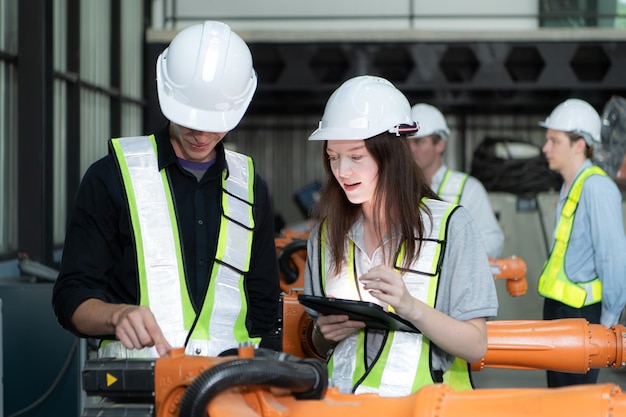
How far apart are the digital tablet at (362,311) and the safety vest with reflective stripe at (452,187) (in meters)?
3.99

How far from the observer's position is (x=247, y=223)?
300 cm

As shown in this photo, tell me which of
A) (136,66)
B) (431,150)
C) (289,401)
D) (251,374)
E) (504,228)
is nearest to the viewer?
(251,374)

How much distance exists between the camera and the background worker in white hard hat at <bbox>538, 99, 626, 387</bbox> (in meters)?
4.79

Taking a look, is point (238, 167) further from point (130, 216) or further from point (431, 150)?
point (431, 150)

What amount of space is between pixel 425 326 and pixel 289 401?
0.66 m

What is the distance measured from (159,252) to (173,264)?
0.06m

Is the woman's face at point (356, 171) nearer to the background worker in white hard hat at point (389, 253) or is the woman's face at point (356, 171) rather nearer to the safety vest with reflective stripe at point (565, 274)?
the background worker in white hard hat at point (389, 253)

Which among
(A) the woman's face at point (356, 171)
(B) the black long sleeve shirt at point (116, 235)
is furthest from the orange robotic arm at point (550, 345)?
(B) the black long sleeve shirt at point (116, 235)

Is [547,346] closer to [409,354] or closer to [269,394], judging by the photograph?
[409,354]

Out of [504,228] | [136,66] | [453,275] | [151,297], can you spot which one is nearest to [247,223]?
[151,297]

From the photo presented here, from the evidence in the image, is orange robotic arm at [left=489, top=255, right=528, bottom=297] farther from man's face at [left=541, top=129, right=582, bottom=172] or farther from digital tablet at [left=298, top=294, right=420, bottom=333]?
digital tablet at [left=298, top=294, right=420, bottom=333]

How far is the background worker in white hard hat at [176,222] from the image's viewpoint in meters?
2.77

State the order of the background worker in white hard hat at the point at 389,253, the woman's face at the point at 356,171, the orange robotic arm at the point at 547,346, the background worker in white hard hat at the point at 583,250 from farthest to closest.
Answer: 1. the background worker in white hard hat at the point at 583,250
2. the orange robotic arm at the point at 547,346
3. the woman's face at the point at 356,171
4. the background worker in white hard hat at the point at 389,253

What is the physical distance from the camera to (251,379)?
69.9 inches
